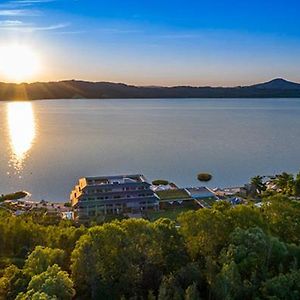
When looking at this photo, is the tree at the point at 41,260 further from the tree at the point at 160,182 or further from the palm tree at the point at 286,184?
the tree at the point at 160,182

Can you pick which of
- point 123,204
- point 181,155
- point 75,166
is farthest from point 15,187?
→ point 181,155

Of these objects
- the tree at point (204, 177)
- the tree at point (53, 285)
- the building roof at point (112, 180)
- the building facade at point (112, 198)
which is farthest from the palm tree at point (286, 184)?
the tree at point (53, 285)

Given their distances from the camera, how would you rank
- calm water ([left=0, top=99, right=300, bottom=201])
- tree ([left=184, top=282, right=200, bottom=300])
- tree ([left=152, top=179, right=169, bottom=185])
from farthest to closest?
calm water ([left=0, top=99, right=300, bottom=201]) → tree ([left=152, top=179, right=169, bottom=185]) → tree ([left=184, top=282, right=200, bottom=300])

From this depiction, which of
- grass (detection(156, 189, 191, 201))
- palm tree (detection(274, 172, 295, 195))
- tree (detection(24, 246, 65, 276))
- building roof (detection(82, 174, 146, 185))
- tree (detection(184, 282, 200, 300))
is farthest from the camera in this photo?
palm tree (detection(274, 172, 295, 195))

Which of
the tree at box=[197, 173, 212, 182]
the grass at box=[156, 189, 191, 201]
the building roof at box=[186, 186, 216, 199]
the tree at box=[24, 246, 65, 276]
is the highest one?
the tree at box=[24, 246, 65, 276]

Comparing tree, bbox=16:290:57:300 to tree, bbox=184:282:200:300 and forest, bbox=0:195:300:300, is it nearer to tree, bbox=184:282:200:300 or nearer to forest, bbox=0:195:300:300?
forest, bbox=0:195:300:300

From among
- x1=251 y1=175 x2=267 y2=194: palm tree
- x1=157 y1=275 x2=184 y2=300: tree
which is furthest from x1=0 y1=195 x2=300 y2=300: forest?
x1=251 y1=175 x2=267 y2=194: palm tree

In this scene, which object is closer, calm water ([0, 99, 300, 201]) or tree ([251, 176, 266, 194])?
tree ([251, 176, 266, 194])

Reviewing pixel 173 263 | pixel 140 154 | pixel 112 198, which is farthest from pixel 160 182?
pixel 173 263
